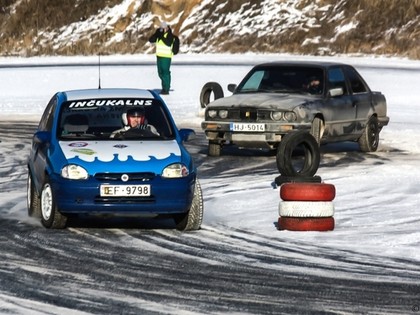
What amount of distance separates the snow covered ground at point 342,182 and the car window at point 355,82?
3.44ft

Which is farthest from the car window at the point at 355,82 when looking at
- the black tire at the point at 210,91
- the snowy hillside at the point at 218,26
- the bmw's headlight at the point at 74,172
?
the snowy hillside at the point at 218,26

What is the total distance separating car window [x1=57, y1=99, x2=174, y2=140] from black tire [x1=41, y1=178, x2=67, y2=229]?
2.69 feet

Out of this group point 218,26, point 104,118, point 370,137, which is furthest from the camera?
point 218,26

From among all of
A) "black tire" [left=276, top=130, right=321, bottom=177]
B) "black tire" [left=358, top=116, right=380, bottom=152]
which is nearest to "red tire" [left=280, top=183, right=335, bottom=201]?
"black tire" [left=276, top=130, right=321, bottom=177]

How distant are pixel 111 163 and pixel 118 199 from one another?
357 mm

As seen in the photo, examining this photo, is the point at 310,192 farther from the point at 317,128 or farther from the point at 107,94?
the point at 317,128

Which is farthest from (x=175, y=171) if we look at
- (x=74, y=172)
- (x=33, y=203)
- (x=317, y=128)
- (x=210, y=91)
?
(x=210, y=91)

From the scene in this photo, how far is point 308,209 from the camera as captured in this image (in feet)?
42.6

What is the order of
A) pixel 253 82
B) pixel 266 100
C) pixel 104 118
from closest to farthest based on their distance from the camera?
pixel 104 118, pixel 266 100, pixel 253 82

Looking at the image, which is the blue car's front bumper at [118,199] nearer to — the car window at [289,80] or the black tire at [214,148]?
the black tire at [214,148]

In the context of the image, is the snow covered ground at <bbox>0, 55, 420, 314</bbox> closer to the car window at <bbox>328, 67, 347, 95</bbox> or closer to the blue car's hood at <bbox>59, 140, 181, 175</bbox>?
the blue car's hood at <bbox>59, 140, 181, 175</bbox>

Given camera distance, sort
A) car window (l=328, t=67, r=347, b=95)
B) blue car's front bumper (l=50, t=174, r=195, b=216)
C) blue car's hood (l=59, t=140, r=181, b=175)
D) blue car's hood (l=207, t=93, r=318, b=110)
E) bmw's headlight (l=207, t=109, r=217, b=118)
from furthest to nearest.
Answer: car window (l=328, t=67, r=347, b=95), bmw's headlight (l=207, t=109, r=217, b=118), blue car's hood (l=207, t=93, r=318, b=110), blue car's hood (l=59, t=140, r=181, b=175), blue car's front bumper (l=50, t=174, r=195, b=216)

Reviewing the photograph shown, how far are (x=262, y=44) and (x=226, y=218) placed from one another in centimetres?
4734

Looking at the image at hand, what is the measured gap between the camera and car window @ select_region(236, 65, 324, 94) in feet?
68.1
